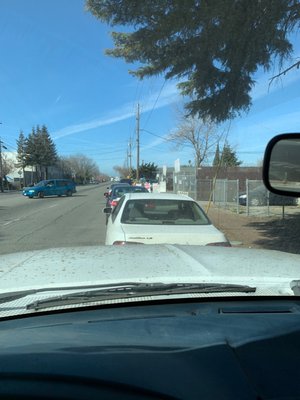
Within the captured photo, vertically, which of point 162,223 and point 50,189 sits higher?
point 162,223

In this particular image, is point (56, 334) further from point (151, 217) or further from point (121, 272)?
point (151, 217)

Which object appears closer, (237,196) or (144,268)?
(144,268)

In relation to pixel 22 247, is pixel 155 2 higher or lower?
higher

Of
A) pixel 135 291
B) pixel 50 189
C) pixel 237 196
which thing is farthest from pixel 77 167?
pixel 135 291

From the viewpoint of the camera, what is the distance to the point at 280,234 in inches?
622

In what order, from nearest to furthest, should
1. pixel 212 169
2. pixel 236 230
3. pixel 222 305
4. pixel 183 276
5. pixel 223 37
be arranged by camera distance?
pixel 222 305 → pixel 183 276 → pixel 223 37 → pixel 236 230 → pixel 212 169

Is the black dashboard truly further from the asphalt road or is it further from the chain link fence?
the chain link fence

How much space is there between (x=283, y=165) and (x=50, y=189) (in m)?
45.1

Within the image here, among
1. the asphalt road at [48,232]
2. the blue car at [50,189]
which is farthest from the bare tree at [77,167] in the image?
the asphalt road at [48,232]

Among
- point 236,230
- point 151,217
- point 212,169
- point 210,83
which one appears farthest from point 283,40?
point 212,169

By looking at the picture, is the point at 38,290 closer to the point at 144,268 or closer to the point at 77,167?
the point at 144,268

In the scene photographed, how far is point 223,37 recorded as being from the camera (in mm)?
10703

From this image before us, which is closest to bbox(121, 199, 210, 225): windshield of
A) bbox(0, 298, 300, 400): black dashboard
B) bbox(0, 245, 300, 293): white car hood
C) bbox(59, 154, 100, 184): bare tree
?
bbox(0, 245, 300, 293): white car hood

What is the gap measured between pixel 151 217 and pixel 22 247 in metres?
6.20
